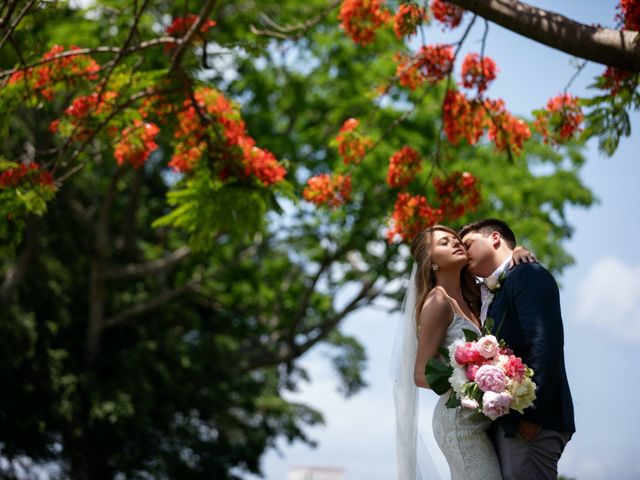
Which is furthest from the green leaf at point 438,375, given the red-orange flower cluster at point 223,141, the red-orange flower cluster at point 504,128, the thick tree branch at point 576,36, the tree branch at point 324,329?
the tree branch at point 324,329

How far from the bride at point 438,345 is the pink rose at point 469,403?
0.40ft

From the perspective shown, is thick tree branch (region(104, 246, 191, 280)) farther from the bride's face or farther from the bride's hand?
the bride's hand

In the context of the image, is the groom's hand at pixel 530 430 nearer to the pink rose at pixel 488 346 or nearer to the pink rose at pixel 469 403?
the pink rose at pixel 469 403

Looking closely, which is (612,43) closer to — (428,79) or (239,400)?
(428,79)

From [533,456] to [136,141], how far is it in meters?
4.76

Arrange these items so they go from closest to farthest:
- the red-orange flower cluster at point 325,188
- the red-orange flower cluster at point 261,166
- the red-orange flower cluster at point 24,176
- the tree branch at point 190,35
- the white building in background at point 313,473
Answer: the tree branch at point 190,35, the red-orange flower cluster at point 24,176, the red-orange flower cluster at point 261,166, the red-orange flower cluster at point 325,188, the white building in background at point 313,473

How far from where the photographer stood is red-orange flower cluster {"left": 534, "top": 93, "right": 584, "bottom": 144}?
7.64m

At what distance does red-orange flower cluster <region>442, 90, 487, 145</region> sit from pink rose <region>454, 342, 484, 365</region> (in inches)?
143

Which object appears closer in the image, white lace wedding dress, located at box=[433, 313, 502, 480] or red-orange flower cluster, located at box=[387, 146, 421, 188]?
white lace wedding dress, located at box=[433, 313, 502, 480]

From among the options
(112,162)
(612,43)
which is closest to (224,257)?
(112,162)

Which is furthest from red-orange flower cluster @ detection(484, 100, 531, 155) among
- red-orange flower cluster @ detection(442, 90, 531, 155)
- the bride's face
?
the bride's face

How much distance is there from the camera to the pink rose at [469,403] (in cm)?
477

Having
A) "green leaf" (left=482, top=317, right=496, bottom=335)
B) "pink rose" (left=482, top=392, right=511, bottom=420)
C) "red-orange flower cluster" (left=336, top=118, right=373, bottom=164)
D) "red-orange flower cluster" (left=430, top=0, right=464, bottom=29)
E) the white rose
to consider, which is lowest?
"pink rose" (left=482, top=392, right=511, bottom=420)

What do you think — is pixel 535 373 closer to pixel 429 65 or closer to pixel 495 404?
pixel 495 404
